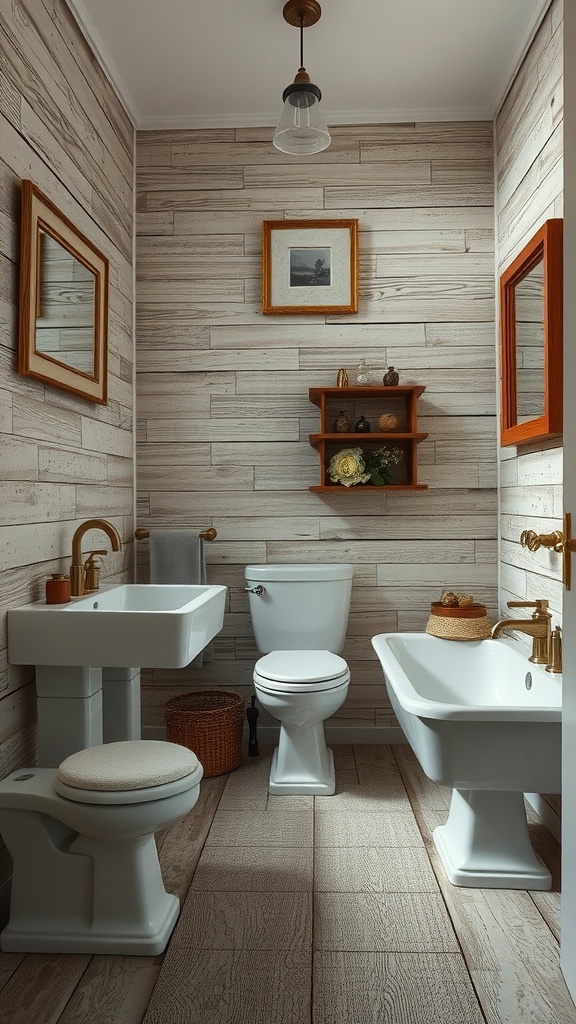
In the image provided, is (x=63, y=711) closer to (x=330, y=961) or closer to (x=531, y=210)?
(x=330, y=961)

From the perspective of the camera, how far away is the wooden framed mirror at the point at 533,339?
91.7 inches

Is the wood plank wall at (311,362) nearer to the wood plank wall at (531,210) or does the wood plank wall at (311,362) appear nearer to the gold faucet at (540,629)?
the wood plank wall at (531,210)

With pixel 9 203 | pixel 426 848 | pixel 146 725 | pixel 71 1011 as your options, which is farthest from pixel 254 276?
pixel 71 1011

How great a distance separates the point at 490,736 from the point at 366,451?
5.06 ft

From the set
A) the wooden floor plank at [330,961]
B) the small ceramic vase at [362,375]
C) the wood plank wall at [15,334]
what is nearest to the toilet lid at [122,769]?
the wood plank wall at [15,334]

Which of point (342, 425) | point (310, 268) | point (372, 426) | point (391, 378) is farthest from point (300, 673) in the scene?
point (310, 268)

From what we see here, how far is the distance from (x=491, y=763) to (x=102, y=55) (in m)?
2.75

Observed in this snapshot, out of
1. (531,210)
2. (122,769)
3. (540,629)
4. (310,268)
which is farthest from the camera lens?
(310,268)

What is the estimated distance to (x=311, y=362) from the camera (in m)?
3.30

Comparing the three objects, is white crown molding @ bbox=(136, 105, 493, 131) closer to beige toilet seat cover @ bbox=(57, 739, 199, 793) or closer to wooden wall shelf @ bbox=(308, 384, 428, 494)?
wooden wall shelf @ bbox=(308, 384, 428, 494)

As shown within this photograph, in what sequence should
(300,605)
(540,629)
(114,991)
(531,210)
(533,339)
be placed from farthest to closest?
(300,605)
(531,210)
(533,339)
(540,629)
(114,991)

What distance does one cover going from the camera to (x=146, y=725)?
10.9ft

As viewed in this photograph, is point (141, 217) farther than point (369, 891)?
Yes

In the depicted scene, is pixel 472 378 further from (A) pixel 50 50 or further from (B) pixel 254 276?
(A) pixel 50 50
